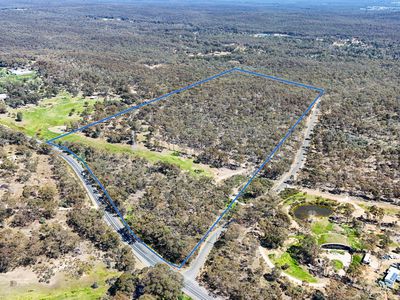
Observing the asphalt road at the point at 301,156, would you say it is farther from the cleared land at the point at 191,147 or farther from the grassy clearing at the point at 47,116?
the grassy clearing at the point at 47,116

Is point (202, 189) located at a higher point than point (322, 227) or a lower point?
higher

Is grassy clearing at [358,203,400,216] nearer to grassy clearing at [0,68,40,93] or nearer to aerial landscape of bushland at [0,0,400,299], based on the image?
aerial landscape of bushland at [0,0,400,299]

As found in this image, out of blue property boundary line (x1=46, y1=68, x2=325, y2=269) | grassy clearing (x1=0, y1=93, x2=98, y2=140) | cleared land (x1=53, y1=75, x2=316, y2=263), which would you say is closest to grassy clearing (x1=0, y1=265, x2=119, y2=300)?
blue property boundary line (x1=46, y1=68, x2=325, y2=269)

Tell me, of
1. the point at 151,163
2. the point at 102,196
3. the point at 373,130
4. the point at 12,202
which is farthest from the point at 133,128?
the point at 373,130

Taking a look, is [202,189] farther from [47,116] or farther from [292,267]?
[47,116]

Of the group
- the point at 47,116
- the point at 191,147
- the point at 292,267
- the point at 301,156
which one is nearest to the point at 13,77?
the point at 47,116

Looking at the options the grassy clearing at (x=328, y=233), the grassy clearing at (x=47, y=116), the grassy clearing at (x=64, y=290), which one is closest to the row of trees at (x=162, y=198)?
the grassy clearing at (x=64, y=290)
